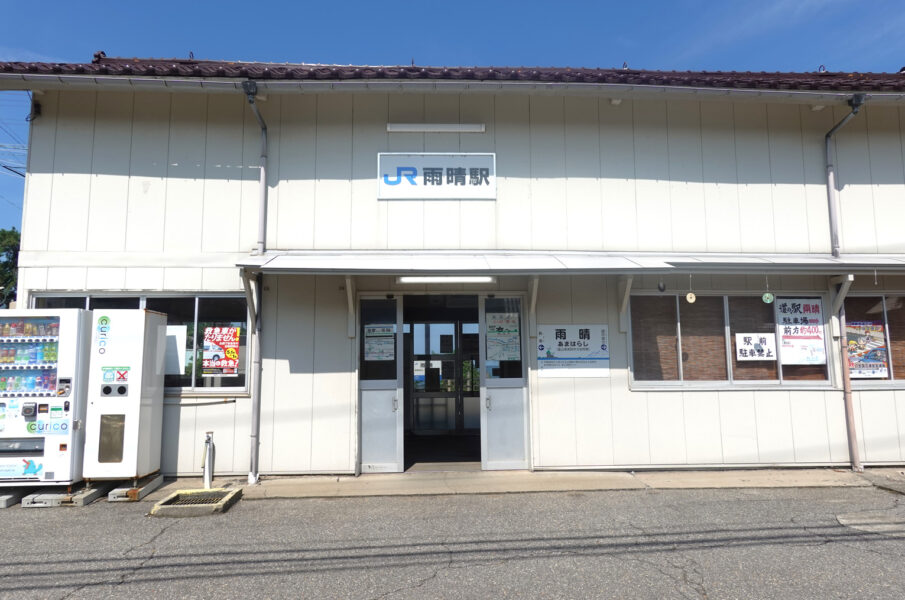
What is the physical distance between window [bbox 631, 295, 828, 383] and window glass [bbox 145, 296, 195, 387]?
5803 millimetres

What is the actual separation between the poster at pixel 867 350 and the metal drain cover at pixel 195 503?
26.1 ft

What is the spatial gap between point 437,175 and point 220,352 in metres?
3.67

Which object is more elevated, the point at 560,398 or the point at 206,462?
the point at 560,398

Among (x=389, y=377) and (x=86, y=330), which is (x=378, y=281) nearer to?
(x=389, y=377)

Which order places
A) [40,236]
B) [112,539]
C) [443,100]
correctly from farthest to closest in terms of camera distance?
[443,100]
[40,236]
[112,539]

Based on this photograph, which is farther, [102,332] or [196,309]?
[196,309]

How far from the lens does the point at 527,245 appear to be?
6945 mm

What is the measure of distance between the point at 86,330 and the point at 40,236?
1.80 metres

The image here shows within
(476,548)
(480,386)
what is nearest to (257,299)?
(480,386)

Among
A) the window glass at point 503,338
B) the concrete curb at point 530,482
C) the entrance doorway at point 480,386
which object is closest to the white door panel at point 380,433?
the entrance doorway at point 480,386

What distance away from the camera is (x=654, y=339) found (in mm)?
6965

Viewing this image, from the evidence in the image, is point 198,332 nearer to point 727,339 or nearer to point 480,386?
point 480,386

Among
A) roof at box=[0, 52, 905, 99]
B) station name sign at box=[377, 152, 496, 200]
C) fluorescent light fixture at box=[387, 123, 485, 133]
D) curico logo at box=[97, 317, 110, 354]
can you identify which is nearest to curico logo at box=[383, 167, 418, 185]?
station name sign at box=[377, 152, 496, 200]

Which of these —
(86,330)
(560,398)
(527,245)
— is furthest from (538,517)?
(86,330)
